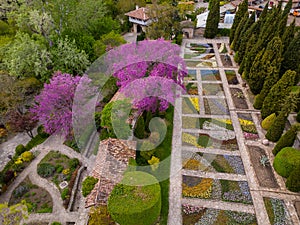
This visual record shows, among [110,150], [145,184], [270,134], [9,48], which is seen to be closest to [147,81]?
[110,150]

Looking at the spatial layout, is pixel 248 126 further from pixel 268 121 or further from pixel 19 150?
pixel 19 150

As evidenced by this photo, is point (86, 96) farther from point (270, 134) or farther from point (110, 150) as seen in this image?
point (270, 134)

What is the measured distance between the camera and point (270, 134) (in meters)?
22.1

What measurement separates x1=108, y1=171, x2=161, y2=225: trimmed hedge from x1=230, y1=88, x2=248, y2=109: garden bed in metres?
16.5

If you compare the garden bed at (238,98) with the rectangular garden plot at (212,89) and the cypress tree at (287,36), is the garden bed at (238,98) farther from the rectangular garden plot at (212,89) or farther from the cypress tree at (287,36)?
the cypress tree at (287,36)

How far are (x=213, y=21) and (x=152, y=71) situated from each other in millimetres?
25089

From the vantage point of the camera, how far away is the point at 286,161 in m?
18.5

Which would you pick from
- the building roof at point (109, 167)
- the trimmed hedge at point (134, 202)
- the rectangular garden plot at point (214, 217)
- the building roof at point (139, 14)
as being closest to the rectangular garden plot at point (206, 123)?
the building roof at point (109, 167)

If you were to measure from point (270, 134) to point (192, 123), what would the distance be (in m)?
7.47

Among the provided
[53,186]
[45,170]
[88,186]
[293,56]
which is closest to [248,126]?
[293,56]

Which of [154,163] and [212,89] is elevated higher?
[212,89]

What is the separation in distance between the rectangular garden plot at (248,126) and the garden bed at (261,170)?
149 centimetres

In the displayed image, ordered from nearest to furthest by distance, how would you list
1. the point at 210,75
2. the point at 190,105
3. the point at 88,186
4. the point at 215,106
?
the point at 88,186
the point at 215,106
the point at 190,105
the point at 210,75

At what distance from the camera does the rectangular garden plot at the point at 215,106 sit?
26594 mm
